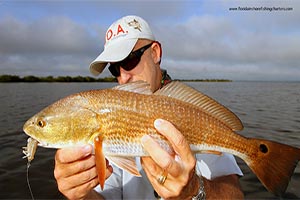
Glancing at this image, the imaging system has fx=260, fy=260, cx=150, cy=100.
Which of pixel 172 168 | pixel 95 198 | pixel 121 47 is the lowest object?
pixel 95 198

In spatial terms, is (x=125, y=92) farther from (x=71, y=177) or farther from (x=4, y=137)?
(x=4, y=137)

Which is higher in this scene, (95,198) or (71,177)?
(71,177)

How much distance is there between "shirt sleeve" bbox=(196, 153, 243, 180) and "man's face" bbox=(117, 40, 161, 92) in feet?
3.71

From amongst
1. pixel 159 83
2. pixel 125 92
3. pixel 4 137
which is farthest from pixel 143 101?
pixel 4 137

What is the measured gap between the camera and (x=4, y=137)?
33.7 ft

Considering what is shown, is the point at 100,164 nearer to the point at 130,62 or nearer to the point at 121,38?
the point at 130,62

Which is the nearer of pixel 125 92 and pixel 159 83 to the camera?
pixel 125 92

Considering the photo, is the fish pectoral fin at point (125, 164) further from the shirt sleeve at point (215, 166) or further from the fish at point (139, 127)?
the shirt sleeve at point (215, 166)

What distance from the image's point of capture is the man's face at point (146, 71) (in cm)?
341

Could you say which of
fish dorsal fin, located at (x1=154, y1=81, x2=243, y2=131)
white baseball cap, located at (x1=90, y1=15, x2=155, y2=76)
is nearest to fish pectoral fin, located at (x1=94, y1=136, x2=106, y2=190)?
fish dorsal fin, located at (x1=154, y1=81, x2=243, y2=131)

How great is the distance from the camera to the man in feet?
6.43

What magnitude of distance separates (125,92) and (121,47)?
4.38 feet

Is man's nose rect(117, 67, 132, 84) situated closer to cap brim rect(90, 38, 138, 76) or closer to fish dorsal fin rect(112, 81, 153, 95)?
cap brim rect(90, 38, 138, 76)

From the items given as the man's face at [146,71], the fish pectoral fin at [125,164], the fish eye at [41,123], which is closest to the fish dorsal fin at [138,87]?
the fish pectoral fin at [125,164]
